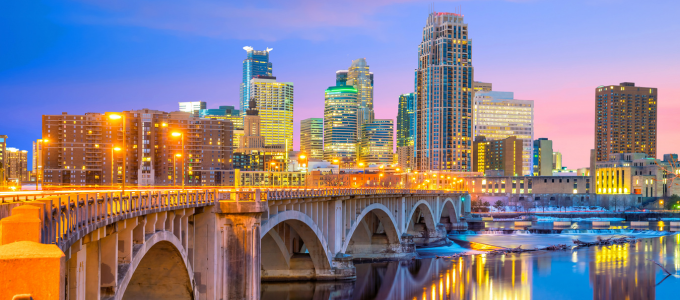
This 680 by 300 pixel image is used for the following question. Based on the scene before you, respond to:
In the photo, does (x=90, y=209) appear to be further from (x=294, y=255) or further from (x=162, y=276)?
(x=294, y=255)

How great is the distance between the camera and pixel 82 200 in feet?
67.7

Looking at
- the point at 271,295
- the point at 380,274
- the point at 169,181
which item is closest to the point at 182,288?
the point at 271,295

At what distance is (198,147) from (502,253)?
385 ft

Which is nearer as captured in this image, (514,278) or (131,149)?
(514,278)

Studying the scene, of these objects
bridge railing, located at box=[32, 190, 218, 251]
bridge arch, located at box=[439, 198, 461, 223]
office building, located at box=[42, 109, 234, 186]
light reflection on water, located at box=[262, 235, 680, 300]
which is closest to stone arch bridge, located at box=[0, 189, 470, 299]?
bridge railing, located at box=[32, 190, 218, 251]

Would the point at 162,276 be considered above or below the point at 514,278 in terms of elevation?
above

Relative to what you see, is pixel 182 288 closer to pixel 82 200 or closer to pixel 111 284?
pixel 111 284

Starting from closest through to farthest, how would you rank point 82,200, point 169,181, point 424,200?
point 82,200
point 424,200
point 169,181

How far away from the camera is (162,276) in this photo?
3522cm

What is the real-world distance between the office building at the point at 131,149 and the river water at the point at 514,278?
265 ft

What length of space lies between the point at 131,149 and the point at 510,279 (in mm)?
140953

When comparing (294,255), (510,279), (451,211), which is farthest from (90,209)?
(451,211)

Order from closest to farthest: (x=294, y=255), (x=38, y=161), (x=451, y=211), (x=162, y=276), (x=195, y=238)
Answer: (x=162, y=276) → (x=195, y=238) → (x=294, y=255) → (x=38, y=161) → (x=451, y=211)

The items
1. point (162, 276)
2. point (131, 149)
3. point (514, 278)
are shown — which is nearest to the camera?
point (162, 276)
